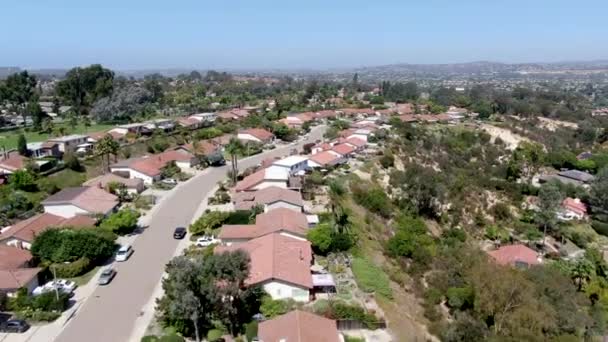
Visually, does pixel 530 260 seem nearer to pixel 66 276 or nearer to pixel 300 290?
pixel 300 290

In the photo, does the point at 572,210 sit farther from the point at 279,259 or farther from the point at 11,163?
the point at 11,163

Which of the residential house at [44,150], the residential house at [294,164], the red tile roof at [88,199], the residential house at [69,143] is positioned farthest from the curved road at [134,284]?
the residential house at [69,143]

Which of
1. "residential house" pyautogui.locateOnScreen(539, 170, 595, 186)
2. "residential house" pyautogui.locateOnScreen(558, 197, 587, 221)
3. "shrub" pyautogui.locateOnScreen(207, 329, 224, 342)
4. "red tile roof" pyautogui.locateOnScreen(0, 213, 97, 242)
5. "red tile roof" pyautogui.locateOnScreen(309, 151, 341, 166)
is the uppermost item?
"red tile roof" pyautogui.locateOnScreen(309, 151, 341, 166)

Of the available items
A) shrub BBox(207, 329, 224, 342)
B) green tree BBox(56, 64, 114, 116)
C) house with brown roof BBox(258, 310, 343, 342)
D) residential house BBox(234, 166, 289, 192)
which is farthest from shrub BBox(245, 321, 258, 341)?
Answer: green tree BBox(56, 64, 114, 116)

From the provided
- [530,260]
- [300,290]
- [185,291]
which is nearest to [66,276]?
[185,291]

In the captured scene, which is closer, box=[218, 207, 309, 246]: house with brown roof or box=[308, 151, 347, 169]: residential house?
box=[218, 207, 309, 246]: house with brown roof

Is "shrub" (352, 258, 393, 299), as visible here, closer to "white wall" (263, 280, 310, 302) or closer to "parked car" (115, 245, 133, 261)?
"white wall" (263, 280, 310, 302)

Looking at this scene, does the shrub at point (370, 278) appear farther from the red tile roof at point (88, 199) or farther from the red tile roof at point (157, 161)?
the red tile roof at point (157, 161)
